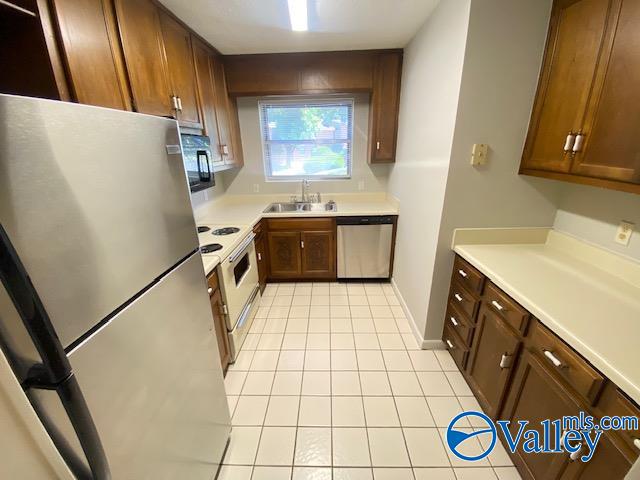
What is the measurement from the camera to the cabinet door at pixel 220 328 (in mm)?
1681

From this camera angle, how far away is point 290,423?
158 centimetres

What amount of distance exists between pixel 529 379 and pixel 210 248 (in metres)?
1.89

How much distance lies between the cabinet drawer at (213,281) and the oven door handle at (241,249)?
8.4 inches

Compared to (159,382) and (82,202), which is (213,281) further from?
(82,202)

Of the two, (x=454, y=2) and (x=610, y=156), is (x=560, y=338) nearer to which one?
(x=610, y=156)

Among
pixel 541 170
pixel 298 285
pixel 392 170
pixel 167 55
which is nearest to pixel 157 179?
pixel 167 55

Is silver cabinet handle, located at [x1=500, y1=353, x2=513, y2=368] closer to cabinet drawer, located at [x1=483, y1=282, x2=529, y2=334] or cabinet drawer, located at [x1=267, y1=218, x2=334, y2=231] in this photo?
cabinet drawer, located at [x1=483, y1=282, x2=529, y2=334]

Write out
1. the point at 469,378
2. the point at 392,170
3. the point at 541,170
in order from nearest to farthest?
the point at 541,170 < the point at 469,378 < the point at 392,170

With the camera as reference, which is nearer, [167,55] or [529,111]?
[529,111]

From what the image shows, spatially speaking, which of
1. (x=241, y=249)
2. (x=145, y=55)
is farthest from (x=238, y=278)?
(x=145, y=55)

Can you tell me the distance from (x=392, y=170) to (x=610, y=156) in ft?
6.78

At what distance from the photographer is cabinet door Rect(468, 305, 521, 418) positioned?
1.34m

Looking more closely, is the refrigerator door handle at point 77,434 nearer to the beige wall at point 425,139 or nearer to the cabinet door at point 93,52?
the cabinet door at point 93,52

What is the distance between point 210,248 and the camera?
6.06 ft
